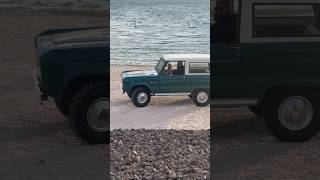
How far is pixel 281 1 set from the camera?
6.91 m

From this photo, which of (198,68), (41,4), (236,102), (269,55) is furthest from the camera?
(41,4)

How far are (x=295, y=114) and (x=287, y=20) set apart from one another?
110 cm

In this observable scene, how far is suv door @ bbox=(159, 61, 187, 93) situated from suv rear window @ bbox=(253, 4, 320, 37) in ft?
5.70

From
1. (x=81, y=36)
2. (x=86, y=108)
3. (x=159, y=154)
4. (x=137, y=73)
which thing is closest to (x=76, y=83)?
(x=86, y=108)

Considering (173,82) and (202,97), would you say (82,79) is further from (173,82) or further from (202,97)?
(202,97)

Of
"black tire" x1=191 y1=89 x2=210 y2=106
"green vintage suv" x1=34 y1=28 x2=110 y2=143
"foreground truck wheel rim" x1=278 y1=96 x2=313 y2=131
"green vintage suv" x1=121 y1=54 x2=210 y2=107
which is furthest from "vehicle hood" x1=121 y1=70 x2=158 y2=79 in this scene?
"foreground truck wheel rim" x1=278 y1=96 x2=313 y2=131

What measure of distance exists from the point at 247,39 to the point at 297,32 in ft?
1.92

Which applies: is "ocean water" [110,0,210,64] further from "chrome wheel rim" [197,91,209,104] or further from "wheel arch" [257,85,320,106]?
"wheel arch" [257,85,320,106]

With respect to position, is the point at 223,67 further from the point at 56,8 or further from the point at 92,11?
the point at 56,8

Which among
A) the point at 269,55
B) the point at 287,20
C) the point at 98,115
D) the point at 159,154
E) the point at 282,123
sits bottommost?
the point at 159,154

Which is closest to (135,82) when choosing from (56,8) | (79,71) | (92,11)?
(79,71)

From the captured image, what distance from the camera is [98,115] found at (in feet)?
22.8

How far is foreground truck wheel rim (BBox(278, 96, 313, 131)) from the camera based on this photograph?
7.09 m

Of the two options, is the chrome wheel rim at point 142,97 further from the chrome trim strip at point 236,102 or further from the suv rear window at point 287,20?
the suv rear window at point 287,20
